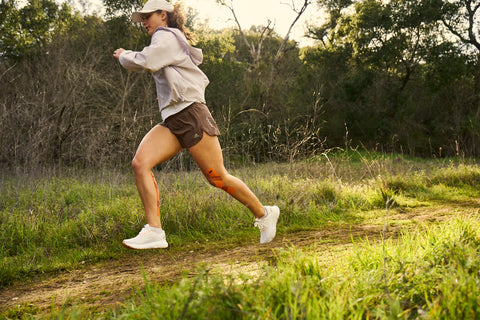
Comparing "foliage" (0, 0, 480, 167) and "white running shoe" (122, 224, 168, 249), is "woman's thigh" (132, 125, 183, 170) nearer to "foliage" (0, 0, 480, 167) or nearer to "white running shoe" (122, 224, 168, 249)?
"white running shoe" (122, 224, 168, 249)

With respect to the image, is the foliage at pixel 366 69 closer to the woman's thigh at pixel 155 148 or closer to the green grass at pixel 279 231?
the green grass at pixel 279 231

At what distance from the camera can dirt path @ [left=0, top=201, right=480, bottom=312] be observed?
3070mm

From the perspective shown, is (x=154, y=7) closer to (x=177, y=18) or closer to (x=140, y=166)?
(x=177, y=18)

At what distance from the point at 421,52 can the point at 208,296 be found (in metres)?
25.8

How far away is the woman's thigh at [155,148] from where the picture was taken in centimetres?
359

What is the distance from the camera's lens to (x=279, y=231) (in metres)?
4.85

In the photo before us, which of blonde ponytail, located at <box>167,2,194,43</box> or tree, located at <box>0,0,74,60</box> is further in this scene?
tree, located at <box>0,0,74,60</box>

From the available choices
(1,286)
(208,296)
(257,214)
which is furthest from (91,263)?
(208,296)

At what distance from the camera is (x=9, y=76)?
1505 cm

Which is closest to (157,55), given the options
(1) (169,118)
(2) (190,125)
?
(1) (169,118)

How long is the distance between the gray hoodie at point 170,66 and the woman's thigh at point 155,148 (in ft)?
0.56

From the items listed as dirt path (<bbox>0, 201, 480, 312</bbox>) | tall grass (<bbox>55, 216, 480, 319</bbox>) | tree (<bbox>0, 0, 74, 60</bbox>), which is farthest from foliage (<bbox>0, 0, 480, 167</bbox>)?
tall grass (<bbox>55, 216, 480, 319</bbox>)

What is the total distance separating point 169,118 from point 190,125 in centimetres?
22

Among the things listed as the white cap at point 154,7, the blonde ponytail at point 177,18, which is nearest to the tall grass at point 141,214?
the blonde ponytail at point 177,18
